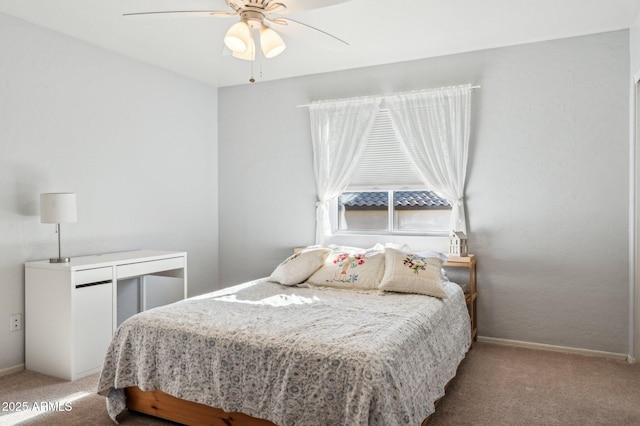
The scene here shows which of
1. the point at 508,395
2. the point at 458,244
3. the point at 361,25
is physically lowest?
the point at 508,395

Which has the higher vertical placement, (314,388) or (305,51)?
(305,51)

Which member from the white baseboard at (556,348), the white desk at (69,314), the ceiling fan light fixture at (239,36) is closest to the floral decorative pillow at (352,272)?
the white baseboard at (556,348)

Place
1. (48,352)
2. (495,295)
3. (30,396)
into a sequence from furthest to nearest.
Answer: (495,295)
(48,352)
(30,396)

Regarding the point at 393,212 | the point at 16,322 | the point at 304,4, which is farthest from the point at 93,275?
the point at 393,212

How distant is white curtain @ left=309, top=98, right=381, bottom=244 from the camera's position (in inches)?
170

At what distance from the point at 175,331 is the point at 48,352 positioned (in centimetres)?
143

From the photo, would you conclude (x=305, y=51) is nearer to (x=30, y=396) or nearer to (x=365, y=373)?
(x=365, y=373)

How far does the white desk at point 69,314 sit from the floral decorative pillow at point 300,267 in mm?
1210

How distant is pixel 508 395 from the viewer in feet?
9.16

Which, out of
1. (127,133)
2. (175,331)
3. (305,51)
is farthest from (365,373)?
(127,133)

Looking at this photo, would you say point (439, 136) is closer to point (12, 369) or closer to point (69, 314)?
point (69, 314)

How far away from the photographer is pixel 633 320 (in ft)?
11.1

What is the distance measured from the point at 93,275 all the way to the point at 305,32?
2.23m

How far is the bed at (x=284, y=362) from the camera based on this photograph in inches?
75.7
